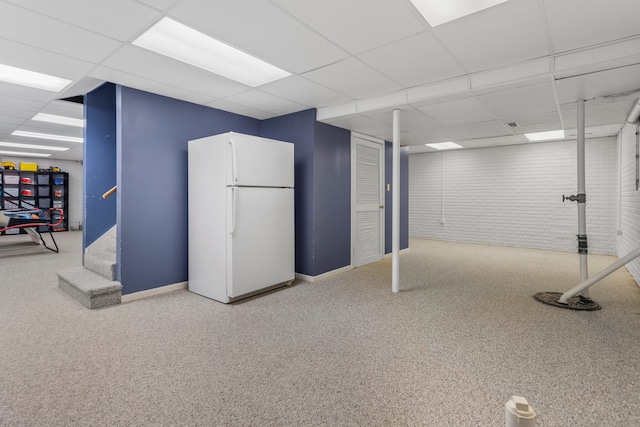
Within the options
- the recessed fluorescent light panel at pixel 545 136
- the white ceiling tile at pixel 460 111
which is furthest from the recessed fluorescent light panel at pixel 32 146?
the recessed fluorescent light panel at pixel 545 136

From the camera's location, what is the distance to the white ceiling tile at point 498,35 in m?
2.14

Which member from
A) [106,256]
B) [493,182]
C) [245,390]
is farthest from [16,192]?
[493,182]

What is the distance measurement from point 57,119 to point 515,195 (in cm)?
858

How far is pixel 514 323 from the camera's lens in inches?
112

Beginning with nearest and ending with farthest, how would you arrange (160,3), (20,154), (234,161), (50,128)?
(160,3) < (234,161) < (50,128) < (20,154)

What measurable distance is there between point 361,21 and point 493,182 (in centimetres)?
635

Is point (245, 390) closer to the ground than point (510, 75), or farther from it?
closer to the ground

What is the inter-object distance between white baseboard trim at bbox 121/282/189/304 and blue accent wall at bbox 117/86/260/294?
44mm

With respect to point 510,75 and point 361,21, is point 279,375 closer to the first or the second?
point 361,21

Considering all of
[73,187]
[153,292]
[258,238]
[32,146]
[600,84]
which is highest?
[32,146]

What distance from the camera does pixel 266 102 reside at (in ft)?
13.2

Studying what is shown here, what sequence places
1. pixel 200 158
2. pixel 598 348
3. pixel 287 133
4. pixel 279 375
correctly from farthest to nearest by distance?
pixel 287 133, pixel 200 158, pixel 598 348, pixel 279 375

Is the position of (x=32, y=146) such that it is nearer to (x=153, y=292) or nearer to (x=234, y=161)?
(x=153, y=292)

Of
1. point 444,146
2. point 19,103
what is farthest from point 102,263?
point 444,146
